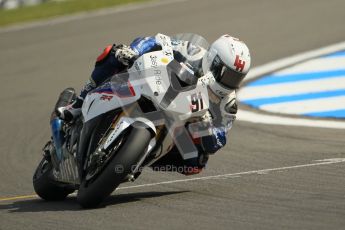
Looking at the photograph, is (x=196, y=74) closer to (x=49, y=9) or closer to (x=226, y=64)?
(x=226, y=64)

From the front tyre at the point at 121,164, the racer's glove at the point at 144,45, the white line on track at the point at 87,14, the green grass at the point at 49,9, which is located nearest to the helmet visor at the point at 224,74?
the racer's glove at the point at 144,45

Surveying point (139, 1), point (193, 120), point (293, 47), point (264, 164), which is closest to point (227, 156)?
point (264, 164)

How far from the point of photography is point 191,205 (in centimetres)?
683

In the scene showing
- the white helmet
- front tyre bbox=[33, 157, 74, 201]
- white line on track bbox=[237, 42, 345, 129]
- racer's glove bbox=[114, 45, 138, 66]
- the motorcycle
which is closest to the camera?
the motorcycle

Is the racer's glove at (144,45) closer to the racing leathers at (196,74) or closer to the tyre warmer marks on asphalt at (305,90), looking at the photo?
the racing leathers at (196,74)

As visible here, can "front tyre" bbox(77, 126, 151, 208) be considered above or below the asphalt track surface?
above

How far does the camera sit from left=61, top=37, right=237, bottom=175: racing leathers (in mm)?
7156

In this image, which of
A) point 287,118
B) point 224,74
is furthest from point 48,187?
point 287,118

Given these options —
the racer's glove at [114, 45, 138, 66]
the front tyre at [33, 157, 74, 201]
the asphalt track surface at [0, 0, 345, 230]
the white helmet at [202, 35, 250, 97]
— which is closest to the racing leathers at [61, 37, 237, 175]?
the racer's glove at [114, 45, 138, 66]

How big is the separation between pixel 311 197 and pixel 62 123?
2263 millimetres

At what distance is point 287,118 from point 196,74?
380 centimetres

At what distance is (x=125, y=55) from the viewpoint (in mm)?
7105

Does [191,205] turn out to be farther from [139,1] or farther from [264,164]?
[139,1]

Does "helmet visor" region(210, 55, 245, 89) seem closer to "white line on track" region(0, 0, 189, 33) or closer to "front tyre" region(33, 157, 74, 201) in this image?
"front tyre" region(33, 157, 74, 201)
